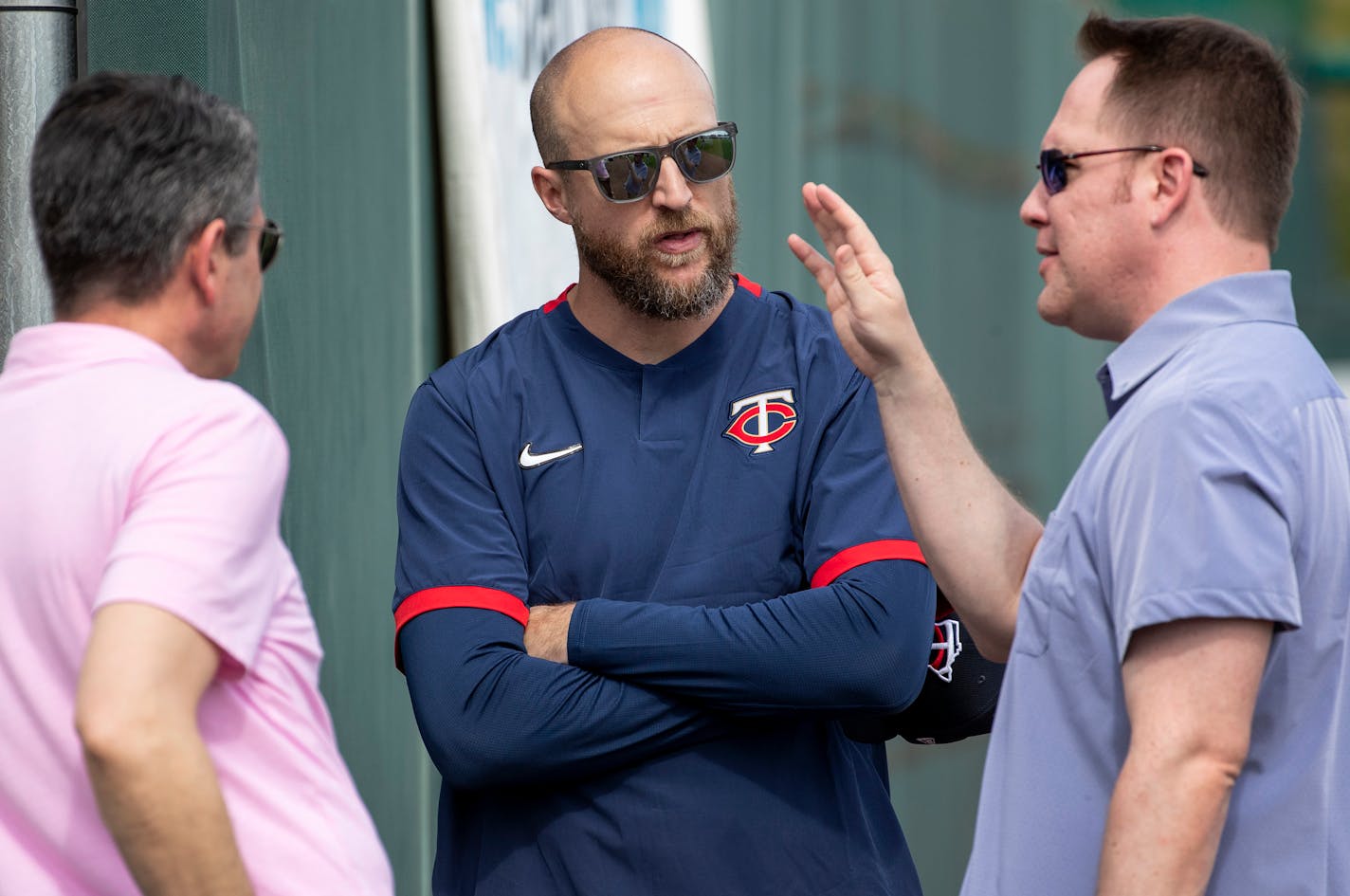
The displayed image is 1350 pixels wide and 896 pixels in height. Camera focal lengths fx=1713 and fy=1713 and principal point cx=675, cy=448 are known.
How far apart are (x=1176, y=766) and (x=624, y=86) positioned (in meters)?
1.42

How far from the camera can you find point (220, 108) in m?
1.66

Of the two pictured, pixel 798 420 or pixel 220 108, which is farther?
pixel 798 420

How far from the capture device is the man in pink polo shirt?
1431 millimetres

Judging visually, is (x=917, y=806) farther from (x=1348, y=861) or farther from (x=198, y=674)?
(x=198, y=674)

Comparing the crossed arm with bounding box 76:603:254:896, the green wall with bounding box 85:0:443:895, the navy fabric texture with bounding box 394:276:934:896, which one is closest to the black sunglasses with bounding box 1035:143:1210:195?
the navy fabric texture with bounding box 394:276:934:896

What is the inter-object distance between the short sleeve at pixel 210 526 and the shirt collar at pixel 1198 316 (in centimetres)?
90

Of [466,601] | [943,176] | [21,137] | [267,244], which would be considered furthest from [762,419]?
[943,176]

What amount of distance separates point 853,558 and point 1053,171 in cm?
64

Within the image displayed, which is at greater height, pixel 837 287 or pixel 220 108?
pixel 220 108

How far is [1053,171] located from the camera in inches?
78.4

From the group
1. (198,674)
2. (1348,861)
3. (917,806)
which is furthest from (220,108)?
(917,806)

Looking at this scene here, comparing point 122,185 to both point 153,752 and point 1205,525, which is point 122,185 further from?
point 1205,525

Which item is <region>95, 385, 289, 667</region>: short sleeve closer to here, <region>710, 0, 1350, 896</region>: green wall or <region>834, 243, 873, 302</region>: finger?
<region>834, 243, 873, 302</region>: finger

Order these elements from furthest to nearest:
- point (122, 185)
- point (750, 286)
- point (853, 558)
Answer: point (750, 286), point (853, 558), point (122, 185)
